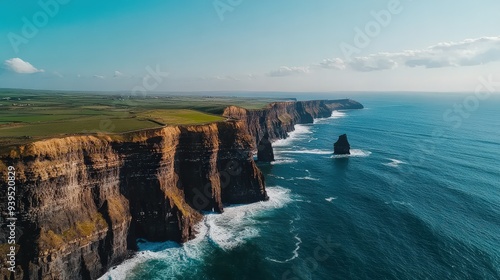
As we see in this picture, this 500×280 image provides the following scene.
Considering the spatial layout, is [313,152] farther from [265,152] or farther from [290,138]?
[290,138]

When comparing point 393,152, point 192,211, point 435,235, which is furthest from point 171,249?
point 393,152

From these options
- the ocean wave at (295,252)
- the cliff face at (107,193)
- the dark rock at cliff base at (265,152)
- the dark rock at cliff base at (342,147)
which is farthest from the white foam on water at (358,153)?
the ocean wave at (295,252)

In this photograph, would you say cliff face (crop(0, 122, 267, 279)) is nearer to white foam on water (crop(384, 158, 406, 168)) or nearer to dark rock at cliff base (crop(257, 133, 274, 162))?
dark rock at cliff base (crop(257, 133, 274, 162))

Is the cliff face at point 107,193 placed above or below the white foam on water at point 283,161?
above

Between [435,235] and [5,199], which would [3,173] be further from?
[435,235]

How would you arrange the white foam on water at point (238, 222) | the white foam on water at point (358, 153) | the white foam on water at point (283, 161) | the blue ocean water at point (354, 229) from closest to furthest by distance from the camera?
the blue ocean water at point (354, 229), the white foam on water at point (238, 222), the white foam on water at point (283, 161), the white foam on water at point (358, 153)

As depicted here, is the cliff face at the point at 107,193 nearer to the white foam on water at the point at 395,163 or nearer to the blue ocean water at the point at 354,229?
the blue ocean water at the point at 354,229

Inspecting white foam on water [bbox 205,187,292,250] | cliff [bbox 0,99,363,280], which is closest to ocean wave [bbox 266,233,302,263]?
white foam on water [bbox 205,187,292,250]
